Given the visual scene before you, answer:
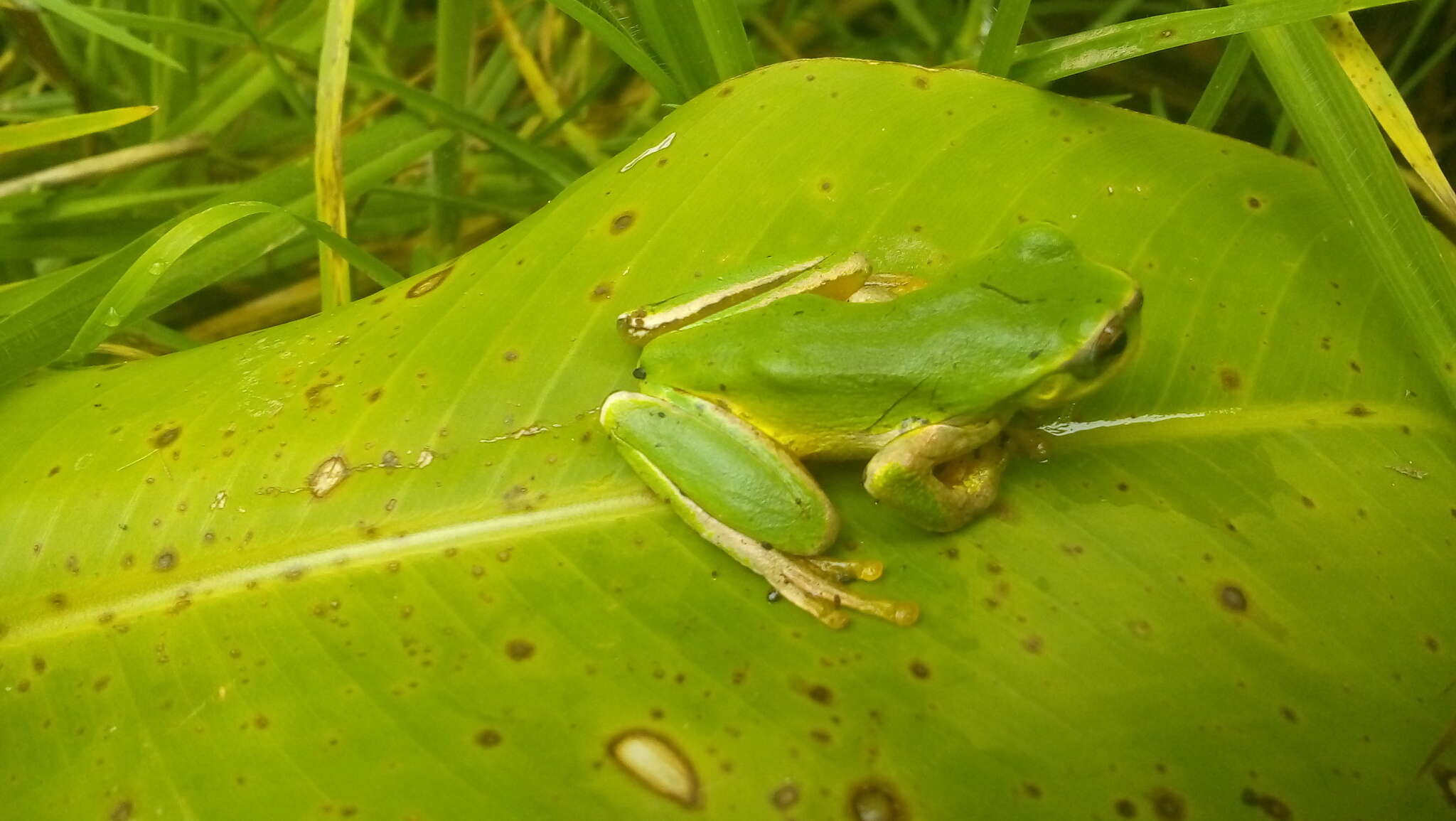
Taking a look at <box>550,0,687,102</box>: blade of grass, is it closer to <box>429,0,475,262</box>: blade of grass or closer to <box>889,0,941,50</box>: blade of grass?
<box>429,0,475,262</box>: blade of grass

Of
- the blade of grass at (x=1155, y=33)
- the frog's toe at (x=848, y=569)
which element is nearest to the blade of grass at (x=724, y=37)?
the blade of grass at (x=1155, y=33)

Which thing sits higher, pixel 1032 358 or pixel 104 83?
pixel 104 83

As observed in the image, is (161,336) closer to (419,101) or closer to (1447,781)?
(419,101)

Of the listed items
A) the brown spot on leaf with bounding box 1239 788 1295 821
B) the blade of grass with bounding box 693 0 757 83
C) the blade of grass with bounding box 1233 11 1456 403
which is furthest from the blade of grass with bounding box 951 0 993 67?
the brown spot on leaf with bounding box 1239 788 1295 821

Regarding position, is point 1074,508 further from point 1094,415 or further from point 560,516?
point 560,516

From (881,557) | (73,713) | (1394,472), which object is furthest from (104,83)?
(1394,472)

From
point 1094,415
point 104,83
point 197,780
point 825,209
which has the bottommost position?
point 197,780
